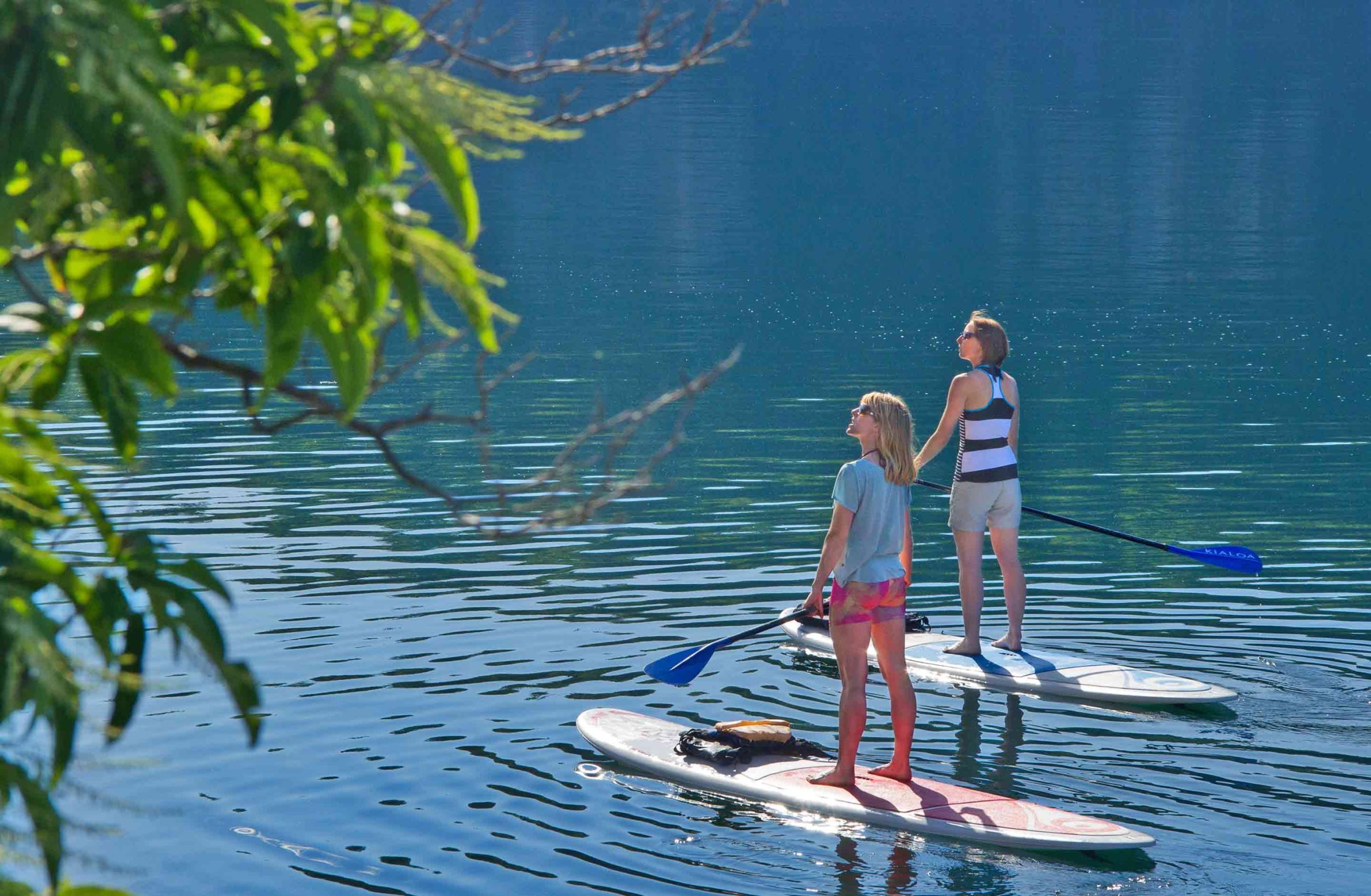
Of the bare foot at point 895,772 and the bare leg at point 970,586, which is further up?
the bare leg at point 970,586

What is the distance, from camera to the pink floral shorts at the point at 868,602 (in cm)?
832

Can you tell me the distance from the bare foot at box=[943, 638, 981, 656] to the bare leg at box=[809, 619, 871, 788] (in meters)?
2.76

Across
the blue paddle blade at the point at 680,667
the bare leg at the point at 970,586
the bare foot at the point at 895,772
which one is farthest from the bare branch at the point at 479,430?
the bare leg at the point at 970,586

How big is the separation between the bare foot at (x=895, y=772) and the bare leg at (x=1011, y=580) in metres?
2.45

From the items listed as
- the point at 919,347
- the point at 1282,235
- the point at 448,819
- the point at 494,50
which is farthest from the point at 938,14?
the point at 448,819

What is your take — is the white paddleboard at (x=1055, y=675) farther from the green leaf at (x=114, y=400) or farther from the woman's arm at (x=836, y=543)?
the green leaf at (x=114, y=400)

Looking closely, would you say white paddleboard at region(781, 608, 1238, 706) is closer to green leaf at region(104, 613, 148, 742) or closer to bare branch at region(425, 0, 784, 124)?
bare branch at region(425, 0, 784, 124)

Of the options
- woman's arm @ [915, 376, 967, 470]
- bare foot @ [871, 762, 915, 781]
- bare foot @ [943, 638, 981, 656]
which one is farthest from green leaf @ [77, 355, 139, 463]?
bare foot @ [943, 638, 981, 656]

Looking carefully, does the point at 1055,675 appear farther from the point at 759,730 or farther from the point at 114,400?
the point at 114,400

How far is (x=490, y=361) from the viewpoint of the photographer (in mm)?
31531

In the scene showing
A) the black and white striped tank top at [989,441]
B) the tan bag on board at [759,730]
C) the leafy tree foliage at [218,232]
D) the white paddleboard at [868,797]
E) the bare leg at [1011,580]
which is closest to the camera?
the leafy tree foliage at [218,232]

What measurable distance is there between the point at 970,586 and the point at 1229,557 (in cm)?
242

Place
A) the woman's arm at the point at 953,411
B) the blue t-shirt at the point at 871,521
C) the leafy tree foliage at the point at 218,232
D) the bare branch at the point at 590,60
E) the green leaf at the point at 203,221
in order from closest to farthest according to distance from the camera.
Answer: the leafy tree foliage at the point at 218,232 → the green leaf at the point at 203,221 → the bare branch at the point at 590,60 → the blue t-shirt at the point at 871,521 → the woman's arm at the point at 953,411

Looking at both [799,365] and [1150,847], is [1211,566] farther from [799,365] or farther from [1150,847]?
[799,365]
